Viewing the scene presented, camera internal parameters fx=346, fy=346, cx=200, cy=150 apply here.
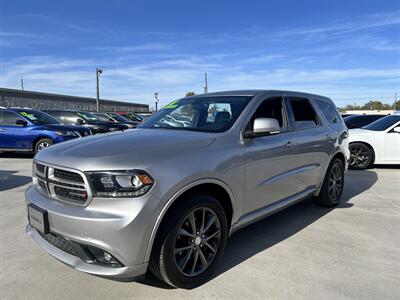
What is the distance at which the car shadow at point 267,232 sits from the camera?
3531mm

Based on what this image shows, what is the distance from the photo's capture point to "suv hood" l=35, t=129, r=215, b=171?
2602 mm

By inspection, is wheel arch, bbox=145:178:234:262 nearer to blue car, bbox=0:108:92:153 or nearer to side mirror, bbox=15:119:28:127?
blue car, bbox=0:108:92:153

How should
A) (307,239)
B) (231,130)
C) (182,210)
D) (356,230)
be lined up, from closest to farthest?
(182,210) → (231,130) → (307,239) → (356,230)

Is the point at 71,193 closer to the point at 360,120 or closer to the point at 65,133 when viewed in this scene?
the point at 65,133

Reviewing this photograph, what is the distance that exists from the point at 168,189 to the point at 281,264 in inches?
62.5

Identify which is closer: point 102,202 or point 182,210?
point 102,202

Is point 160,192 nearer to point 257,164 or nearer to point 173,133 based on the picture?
point 173,133

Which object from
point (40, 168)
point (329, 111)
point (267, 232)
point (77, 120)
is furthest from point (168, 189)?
point (77, 120)

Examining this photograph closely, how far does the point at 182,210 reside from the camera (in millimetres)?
2781

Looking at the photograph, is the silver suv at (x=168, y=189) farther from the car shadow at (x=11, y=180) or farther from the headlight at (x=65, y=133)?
the headlight at (x=65, y=133)

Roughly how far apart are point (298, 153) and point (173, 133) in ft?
5.78

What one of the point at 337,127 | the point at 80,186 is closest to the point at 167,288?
the point at 80,186

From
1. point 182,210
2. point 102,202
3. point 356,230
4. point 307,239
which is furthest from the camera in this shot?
point 356,230

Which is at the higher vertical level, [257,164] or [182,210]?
[257,164]
